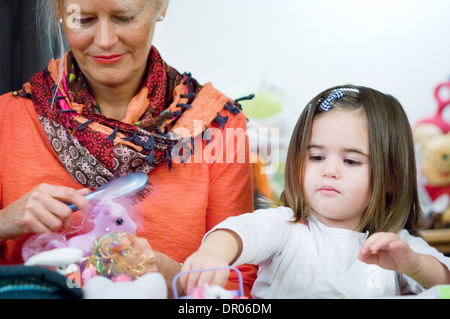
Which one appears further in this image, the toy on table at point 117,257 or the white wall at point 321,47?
the white wall at point 321,47

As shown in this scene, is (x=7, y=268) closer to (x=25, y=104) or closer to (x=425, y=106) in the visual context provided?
(x=25, y=104)

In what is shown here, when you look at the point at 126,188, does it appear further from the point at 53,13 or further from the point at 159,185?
the point at 53,13

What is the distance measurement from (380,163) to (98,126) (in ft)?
2.07

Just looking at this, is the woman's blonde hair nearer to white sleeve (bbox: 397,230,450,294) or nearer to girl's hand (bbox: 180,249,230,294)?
girl's hand (bbox: 180,249,230,294)

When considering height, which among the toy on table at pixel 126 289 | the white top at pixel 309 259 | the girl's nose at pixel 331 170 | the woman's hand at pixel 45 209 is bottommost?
the white top at pixel 309 259

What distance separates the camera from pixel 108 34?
115cm

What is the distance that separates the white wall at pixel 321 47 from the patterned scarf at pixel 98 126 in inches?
19.1

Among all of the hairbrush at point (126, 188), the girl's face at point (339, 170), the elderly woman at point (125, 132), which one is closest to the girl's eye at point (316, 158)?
the girl's face at point (339, 170)

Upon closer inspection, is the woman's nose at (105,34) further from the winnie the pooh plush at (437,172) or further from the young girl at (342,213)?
the winnie the pooh plush at (437,172)

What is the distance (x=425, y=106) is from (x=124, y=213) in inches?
51.0

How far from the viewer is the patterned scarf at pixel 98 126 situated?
1.19 metres

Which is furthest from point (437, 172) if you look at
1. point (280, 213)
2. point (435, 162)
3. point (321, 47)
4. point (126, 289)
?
point (126, 289)

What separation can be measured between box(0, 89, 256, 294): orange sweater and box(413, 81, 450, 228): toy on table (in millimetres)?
887
